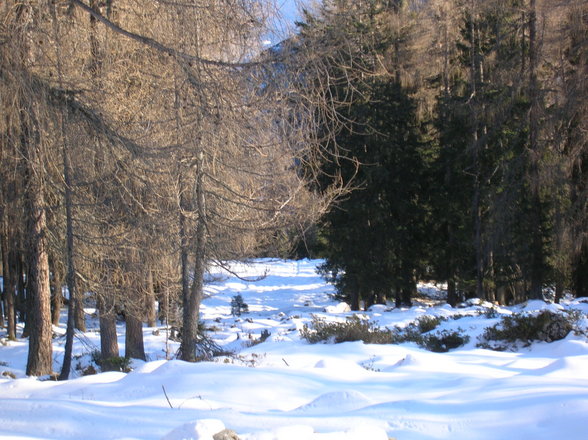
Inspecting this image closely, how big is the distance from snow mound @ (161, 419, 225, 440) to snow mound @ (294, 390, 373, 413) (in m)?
1.33

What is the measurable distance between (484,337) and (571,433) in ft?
24.4

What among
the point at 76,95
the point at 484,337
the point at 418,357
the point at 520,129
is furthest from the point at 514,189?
the point at 76,95

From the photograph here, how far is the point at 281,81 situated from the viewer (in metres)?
6.02

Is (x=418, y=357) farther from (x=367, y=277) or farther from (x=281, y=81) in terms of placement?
(x=367, y=277)

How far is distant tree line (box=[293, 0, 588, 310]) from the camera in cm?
1666

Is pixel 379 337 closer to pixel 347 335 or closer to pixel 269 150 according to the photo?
pixel 347 335

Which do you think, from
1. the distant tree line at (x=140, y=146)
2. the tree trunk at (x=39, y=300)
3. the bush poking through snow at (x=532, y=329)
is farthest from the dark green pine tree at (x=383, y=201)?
the tree trunk at (x=39, y=300)

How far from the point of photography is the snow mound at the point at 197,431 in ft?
10.1

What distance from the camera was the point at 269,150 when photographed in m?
8.18

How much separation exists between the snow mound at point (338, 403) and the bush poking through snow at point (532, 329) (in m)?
6.39

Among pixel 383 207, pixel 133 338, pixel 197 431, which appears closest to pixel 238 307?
pixel 383 207

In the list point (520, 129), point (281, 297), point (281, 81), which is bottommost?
point (281, 297)

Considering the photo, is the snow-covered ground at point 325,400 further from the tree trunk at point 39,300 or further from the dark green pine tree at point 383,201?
the dark green pine tree at point 383,201

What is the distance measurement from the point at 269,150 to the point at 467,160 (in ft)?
48.4
